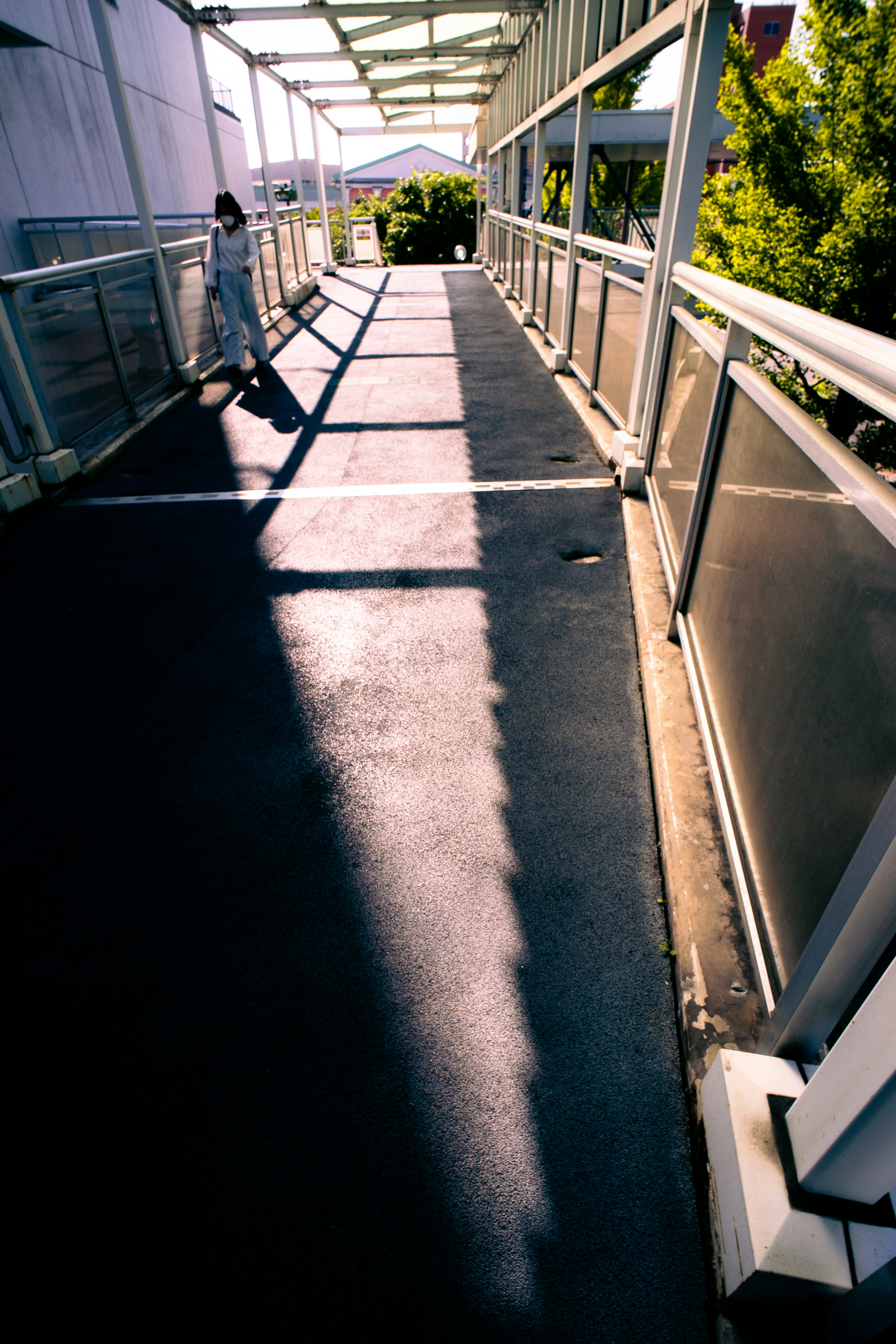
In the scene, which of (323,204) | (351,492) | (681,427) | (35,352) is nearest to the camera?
(681,427)

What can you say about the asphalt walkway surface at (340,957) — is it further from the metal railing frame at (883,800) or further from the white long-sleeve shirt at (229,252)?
the white long-sleeve shirt at (229,252)

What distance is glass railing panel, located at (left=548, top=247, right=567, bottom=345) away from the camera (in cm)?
752

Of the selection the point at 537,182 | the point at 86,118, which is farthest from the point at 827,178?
the point at 86,118

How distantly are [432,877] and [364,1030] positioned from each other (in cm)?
52

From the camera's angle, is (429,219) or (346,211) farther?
(429,219)

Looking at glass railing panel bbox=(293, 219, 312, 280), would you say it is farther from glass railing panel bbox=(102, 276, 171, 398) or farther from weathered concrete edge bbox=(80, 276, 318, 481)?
glass railing panel bbox=(102, 276, 171, 398)

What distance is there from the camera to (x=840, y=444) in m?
1.33

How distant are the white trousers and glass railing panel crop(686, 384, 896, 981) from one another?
7356 mm

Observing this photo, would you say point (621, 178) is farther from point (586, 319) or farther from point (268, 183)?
point (586, 319)

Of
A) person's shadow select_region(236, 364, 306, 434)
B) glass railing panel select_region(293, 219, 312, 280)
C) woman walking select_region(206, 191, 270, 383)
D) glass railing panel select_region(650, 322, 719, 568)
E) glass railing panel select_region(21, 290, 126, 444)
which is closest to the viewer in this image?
glass railing panel select_region(650, 322, 719, 568)

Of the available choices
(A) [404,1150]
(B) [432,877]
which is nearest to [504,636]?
(B) [432,877]

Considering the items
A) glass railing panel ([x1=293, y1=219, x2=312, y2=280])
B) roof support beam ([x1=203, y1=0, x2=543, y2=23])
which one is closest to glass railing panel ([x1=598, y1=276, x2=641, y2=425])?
roof support beam ([x1=203, y1=0, x2=543, y2=23])

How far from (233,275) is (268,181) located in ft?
21.3

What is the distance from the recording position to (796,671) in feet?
4.91
